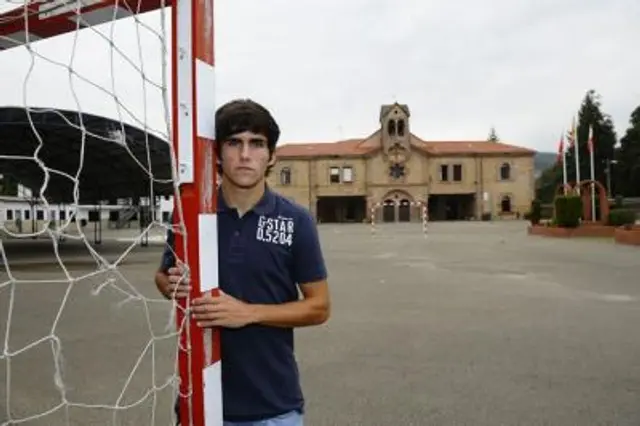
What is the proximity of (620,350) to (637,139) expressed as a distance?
3052 inches

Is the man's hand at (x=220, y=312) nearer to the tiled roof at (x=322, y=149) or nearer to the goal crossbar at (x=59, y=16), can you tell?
the goal crossbar at (x=59, y=16)

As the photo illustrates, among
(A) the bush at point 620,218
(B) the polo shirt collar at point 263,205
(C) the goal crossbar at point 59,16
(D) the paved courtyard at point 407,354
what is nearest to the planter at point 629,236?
(A) the bush at point 620,218

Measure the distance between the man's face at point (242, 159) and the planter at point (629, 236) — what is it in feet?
68.9

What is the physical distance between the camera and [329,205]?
67.2 m

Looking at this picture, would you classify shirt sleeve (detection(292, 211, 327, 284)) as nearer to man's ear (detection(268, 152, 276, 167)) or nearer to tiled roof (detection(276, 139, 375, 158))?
man's ear (detection(268, 152, 276, 167))

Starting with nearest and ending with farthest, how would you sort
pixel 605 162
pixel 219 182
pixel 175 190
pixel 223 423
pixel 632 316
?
pixel 175 190 → pixel 223 423 → pixel 219 182 → pixel 632 316 → pixel 605 162

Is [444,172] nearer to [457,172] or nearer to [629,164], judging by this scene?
[457,172]

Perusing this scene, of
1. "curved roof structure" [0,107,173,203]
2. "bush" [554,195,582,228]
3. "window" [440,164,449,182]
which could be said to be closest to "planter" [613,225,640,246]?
"bush" [554,195,582,228]

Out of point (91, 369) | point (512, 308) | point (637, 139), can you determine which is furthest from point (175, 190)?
point (637, 139)

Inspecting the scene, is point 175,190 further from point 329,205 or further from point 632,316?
point 329,205

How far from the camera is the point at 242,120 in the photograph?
1.91 meters

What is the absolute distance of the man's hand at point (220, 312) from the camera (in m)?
1.79

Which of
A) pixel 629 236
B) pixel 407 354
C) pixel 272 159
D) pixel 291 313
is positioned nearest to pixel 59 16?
pixel 272 159

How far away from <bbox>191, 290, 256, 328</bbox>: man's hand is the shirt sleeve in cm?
26
